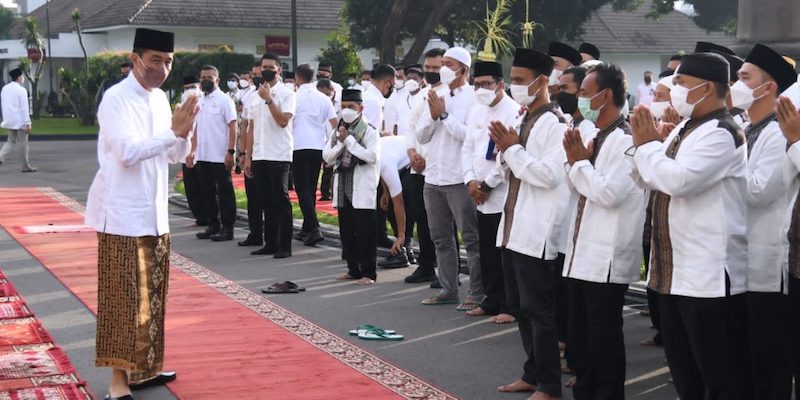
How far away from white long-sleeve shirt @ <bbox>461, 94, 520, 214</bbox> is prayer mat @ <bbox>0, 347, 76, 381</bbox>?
3.22 meters

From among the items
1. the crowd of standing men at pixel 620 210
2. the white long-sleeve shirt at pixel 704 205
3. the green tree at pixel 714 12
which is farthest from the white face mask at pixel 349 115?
the green tree at pixel 714 12

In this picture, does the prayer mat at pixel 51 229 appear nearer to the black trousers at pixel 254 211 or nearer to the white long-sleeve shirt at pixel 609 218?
the black trousers at pixel 254 211

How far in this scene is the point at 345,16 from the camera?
1649 inches

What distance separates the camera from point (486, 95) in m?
8.20

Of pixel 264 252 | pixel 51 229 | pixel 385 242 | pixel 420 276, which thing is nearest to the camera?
pixel 420 276

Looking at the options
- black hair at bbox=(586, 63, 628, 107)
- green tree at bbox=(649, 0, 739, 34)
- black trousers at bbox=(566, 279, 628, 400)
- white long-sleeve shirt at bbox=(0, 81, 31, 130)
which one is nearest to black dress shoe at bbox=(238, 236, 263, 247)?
black trousers at bbox=(566, 279, 628, 400)

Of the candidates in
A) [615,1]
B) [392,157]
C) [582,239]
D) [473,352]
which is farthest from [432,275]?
[615,1]

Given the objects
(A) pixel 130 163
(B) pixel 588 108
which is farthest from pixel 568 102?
(A) pixel 130 163

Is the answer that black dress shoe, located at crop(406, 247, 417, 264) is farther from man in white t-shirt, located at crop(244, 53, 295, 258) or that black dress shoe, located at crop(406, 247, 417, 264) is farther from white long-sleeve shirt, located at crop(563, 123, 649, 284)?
white long-sleeve shirt, located at crop(563, 123, 649, 284)

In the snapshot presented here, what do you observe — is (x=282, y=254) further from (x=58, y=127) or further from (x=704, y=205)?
(x=58, y=127)

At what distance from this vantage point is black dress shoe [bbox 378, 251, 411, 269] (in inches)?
A: 436

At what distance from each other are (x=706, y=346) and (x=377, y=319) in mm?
3936

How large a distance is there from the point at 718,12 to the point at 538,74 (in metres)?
41.8

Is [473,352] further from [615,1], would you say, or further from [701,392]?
[615,1]
